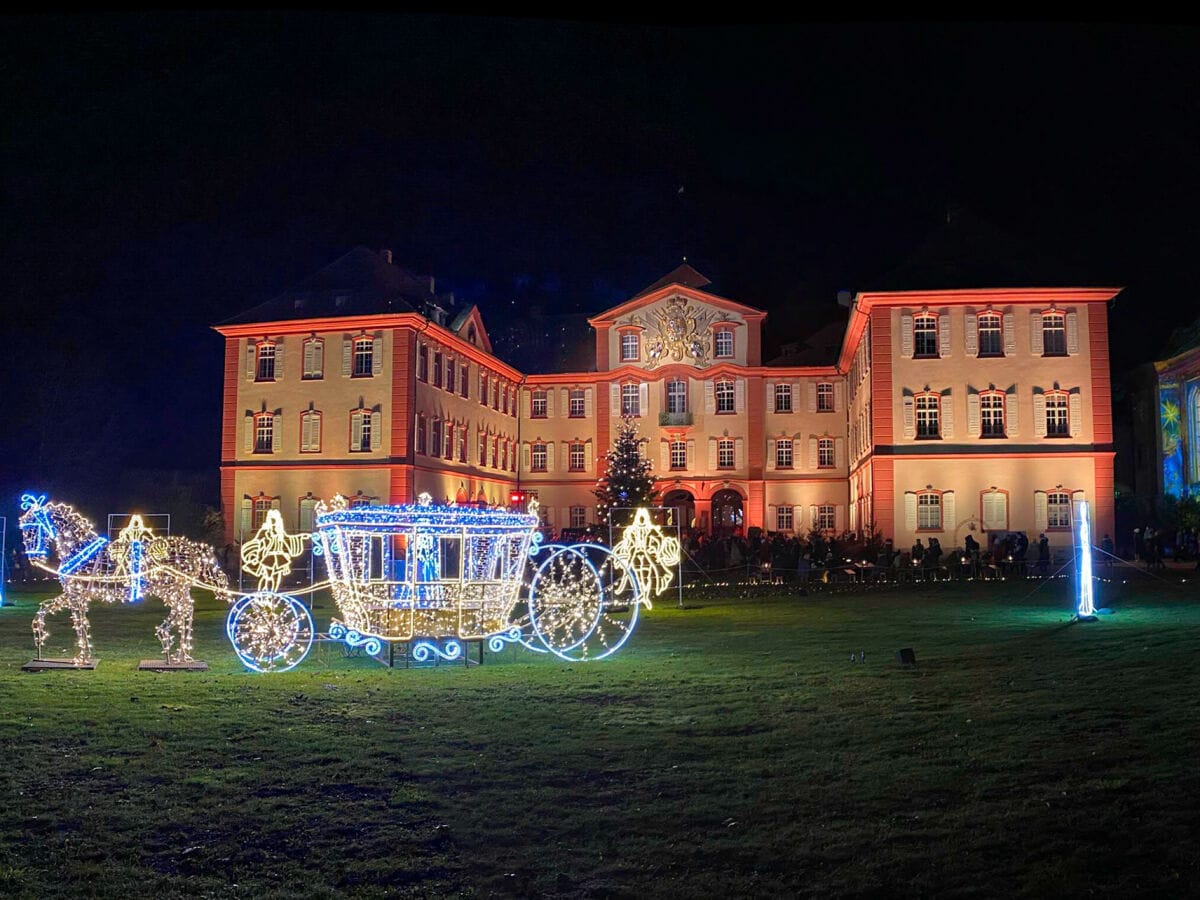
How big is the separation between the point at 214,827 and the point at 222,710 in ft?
14.6

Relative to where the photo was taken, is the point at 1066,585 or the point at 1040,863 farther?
the point at 1066,585

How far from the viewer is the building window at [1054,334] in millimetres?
40781

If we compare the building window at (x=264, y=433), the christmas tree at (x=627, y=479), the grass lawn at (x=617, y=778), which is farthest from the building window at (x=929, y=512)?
the grass lawn at (x=617, y=778)

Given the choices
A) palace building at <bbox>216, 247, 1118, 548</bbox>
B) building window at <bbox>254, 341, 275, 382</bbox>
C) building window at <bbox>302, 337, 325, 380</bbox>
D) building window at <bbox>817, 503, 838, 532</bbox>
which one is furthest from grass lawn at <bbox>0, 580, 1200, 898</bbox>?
building window at <bbox>817, 503, 838, 532</bbox>

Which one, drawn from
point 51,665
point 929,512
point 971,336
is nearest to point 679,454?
point 929,512

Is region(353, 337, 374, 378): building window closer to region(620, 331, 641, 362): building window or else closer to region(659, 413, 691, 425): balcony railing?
region(620, 331, 641, 362): building window

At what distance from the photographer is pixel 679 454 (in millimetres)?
56031

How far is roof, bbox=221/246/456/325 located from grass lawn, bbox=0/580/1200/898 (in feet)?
109

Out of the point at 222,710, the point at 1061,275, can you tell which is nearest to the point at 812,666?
the point at 222,710

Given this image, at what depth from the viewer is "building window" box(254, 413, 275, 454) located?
4681cm

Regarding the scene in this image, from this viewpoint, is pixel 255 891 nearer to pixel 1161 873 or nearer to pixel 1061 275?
pixel 1161 873

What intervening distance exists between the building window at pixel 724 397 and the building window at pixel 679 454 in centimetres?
250

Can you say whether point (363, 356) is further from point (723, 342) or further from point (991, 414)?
point (991, 414)

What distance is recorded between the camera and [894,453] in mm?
40688
